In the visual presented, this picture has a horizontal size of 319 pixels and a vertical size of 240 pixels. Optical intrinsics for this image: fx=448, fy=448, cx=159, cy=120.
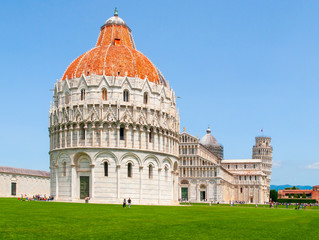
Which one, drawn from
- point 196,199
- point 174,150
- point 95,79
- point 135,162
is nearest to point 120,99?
point 95,79

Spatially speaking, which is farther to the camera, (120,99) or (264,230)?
(120,99)

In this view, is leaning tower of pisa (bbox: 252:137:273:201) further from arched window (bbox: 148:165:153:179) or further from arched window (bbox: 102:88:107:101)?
arched window (bbox: 102:88:107:101)

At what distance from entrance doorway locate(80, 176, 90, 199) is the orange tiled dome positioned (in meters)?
15.6

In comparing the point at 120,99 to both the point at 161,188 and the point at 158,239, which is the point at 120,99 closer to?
the point at 161,188

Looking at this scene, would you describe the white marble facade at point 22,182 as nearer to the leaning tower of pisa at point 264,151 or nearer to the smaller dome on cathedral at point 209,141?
the smaller dome on cathedral at point 209,141

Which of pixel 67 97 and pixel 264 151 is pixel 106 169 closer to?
pixel 67 97

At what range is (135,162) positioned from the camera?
212 feet

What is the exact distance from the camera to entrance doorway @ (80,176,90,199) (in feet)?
208

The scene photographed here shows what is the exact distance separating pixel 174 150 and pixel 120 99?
13842 millimetres

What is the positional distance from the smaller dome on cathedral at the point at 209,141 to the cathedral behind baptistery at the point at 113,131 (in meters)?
96.2

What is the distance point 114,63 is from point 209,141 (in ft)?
351

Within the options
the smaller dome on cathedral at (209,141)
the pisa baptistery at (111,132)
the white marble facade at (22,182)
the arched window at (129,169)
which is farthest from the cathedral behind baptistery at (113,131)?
the smaller dome on cathedral at (209,141)

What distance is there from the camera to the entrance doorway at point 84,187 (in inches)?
Answer: 2500

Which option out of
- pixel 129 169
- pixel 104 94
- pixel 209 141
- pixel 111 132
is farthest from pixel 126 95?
pixel 209 141
